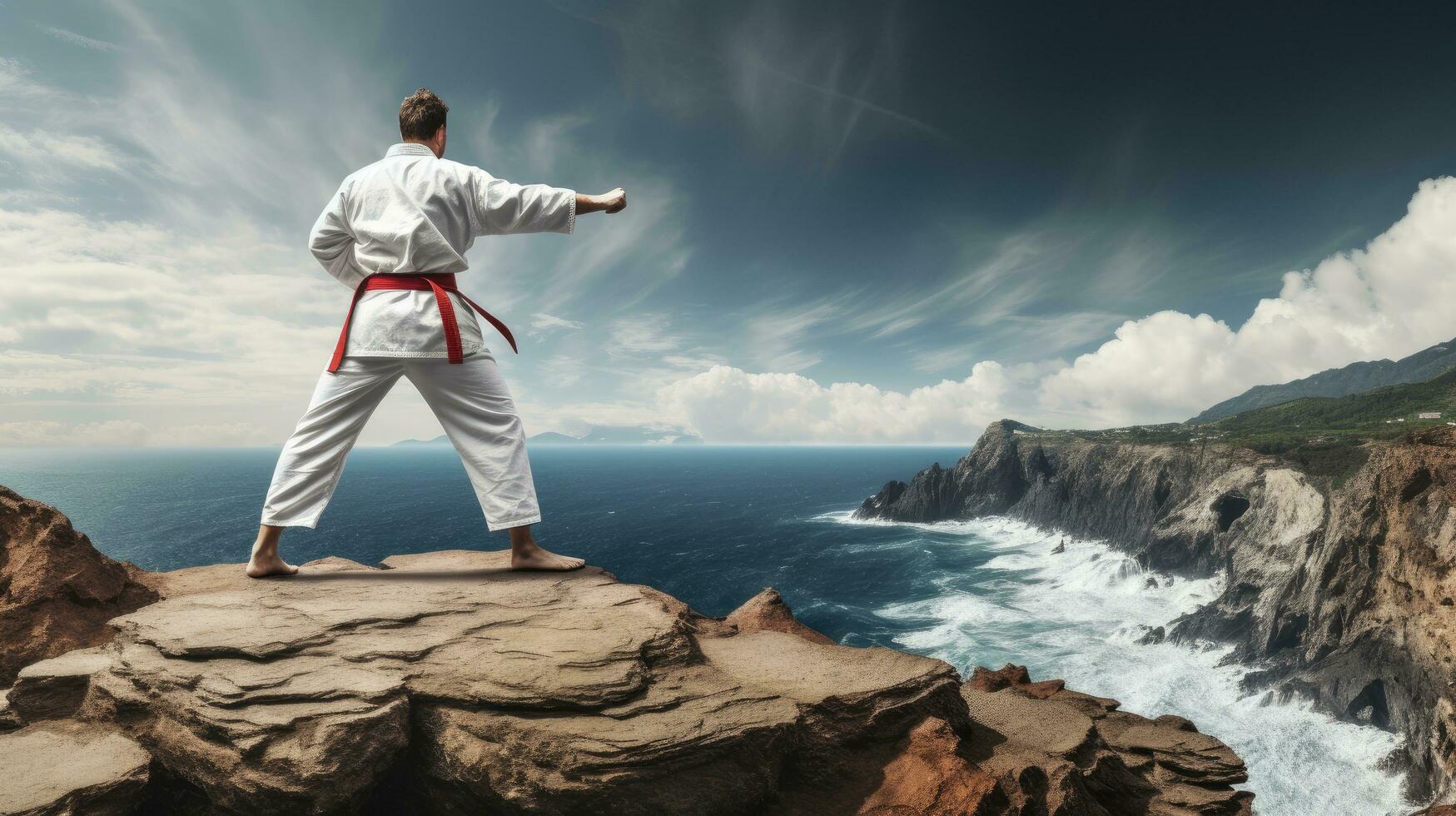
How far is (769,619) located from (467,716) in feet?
11.6

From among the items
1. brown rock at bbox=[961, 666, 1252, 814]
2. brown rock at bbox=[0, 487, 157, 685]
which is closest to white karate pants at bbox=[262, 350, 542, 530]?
brown rock at bbox=[0, 487, 157, 685]

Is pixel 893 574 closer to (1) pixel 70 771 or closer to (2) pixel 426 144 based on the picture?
(2) pixel 426 144

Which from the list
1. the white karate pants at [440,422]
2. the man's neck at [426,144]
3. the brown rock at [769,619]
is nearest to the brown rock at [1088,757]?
the brown rock at [769,619]

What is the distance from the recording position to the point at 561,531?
198ft

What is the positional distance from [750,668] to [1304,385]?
209m

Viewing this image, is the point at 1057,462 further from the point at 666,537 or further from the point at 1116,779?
the point at 1116,779

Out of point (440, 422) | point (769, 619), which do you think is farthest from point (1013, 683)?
point (440, 422)

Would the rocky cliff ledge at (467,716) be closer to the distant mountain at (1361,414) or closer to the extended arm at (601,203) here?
the extended arm at (601,203)

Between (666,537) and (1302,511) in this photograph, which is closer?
(1302,511)

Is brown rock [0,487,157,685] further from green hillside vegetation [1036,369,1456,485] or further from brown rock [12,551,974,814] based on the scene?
green hillside vegetation [1036,369,1456,485]

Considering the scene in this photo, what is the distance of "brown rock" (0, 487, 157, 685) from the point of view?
368 cm

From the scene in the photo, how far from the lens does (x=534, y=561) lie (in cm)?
485

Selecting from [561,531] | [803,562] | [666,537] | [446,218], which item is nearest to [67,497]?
[561,531]

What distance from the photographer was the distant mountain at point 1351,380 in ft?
371
